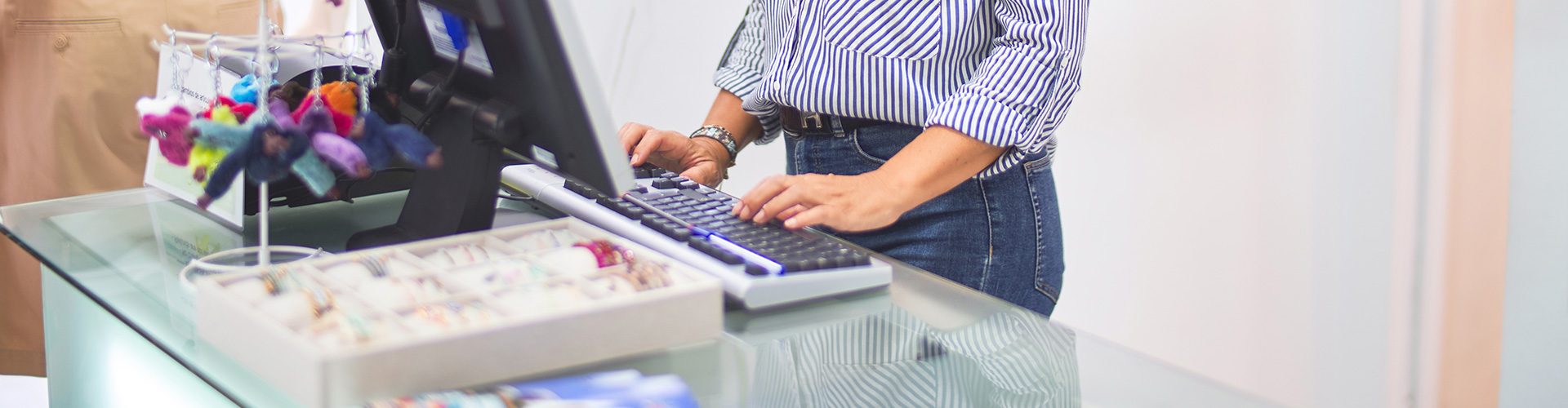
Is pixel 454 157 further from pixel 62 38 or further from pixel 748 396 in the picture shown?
pixel 62 38

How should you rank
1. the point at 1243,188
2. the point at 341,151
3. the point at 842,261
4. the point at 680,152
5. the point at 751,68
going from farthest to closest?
the point at 1243,188 < the point at 751,68 < the point at 680,152 < the point at 842,261 < the point at 341,151

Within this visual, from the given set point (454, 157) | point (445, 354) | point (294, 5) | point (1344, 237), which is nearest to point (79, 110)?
point (294, 5)

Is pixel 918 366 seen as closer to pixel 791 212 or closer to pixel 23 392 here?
pixel 791 212

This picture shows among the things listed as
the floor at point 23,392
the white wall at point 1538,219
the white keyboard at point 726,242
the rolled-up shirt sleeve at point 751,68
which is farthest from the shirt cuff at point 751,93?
the floor at point 23,392

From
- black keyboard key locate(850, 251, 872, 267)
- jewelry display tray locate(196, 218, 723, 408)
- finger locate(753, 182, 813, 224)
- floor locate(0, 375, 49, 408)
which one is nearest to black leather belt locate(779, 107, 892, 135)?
finger locate(753, 182, 813, 224)

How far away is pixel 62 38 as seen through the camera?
172 cm

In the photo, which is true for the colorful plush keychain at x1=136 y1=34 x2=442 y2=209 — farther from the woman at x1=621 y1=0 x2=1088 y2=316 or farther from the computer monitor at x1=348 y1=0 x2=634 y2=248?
the woman at x1=621 y1=0 x2=1088 y2=316

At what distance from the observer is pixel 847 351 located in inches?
23.6

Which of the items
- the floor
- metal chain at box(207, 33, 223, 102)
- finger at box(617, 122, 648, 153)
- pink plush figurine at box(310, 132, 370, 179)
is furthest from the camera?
the floor

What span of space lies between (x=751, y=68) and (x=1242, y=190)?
2.77 ft

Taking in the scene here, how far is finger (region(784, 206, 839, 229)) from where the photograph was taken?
2.68 ft

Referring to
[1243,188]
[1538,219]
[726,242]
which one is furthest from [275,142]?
[1538,219]

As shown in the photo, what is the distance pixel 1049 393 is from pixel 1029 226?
52 centimetres

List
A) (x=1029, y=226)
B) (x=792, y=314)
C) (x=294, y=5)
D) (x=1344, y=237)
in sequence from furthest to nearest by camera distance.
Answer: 1. (x=294, y=5)
2. (x=1344, y=237)
3. (x=1029, y=226)
4. (x=792, y=314)
